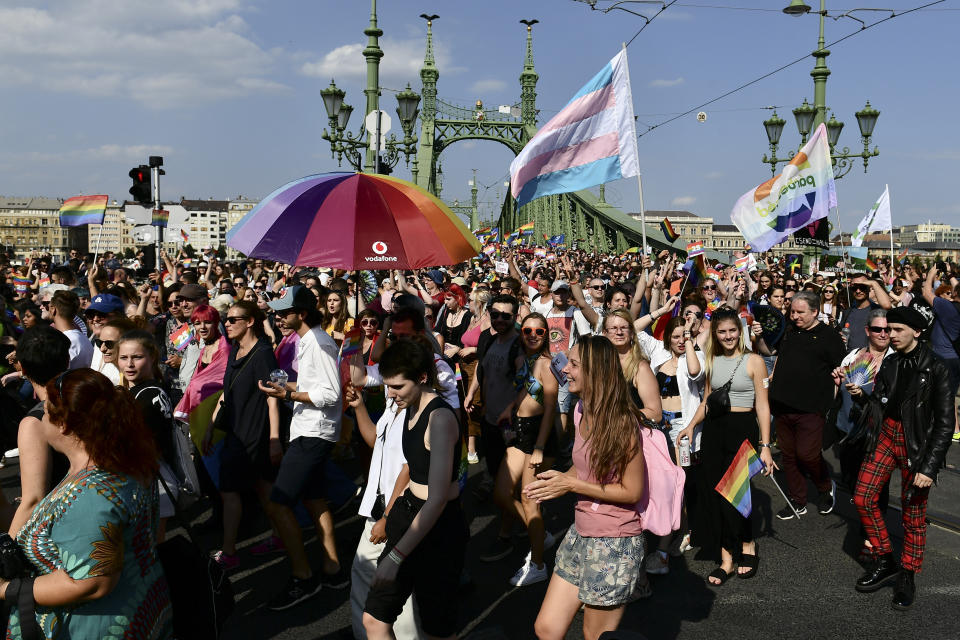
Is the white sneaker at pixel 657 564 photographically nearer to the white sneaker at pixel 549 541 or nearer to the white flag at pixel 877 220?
the white sneaker at pixel 549 541

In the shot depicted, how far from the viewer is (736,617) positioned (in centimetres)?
394

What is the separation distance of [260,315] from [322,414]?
0.79 metres

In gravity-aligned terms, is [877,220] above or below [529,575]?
above

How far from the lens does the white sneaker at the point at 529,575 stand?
A: 432cm

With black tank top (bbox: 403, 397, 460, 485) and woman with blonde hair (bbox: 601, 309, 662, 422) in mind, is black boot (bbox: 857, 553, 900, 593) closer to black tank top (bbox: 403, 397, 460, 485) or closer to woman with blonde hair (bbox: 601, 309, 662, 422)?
woman with blonde hair (bbox: 601, 309, 662, 422)

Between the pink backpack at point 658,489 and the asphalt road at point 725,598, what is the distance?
41.5 inches

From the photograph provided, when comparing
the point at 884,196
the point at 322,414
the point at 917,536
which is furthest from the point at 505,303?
the point at 884,196

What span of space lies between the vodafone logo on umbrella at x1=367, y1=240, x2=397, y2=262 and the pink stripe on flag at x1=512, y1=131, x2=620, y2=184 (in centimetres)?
276

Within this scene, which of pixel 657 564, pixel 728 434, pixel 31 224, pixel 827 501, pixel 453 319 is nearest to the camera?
pixel 657 564

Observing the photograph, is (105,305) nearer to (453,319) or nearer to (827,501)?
(453,319)

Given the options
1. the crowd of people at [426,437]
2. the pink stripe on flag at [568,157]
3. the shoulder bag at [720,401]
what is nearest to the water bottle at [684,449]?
the crowd of people at [426,437]

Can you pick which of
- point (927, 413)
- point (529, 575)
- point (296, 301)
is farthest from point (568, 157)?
point (529, 575)

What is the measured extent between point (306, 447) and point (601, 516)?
1884mm

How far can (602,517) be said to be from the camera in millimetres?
2863
